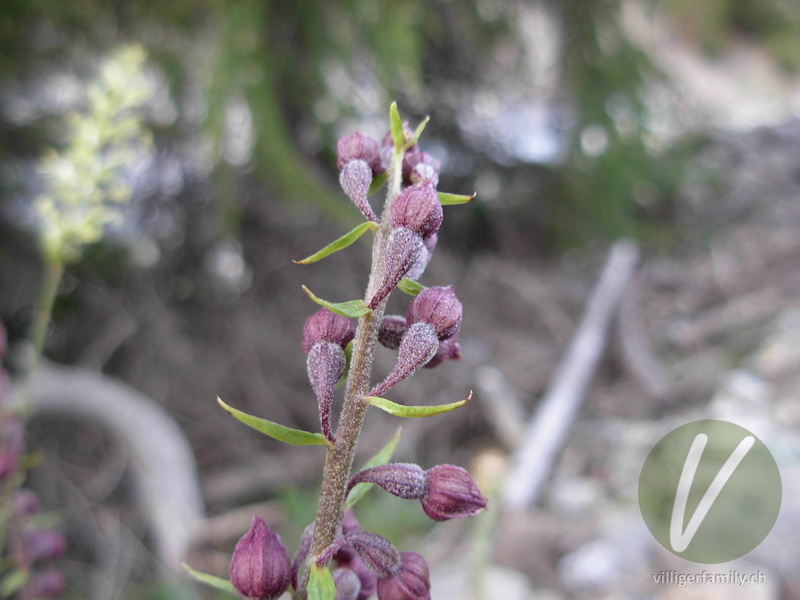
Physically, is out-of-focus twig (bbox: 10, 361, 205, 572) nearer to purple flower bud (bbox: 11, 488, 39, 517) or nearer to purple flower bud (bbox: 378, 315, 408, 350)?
purple flower bud (bbox: 11, 488, 39, 517)

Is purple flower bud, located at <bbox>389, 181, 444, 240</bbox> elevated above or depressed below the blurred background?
above

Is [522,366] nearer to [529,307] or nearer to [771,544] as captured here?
[529,307]

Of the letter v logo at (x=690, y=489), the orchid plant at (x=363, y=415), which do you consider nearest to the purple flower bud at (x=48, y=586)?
the orchid plant at (x=363, y=415)

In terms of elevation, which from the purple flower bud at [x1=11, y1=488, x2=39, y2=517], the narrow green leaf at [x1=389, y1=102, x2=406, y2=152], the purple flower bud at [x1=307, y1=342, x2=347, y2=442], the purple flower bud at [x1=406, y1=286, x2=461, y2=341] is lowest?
the purple flower bud at [x1=11, y1=488, x2=39, y2=517]

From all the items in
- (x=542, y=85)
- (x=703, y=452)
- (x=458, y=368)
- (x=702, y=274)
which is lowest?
(x=458, y=368)

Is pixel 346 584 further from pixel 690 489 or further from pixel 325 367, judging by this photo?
pixel 690 489

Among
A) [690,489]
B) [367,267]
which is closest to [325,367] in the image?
[690,489]

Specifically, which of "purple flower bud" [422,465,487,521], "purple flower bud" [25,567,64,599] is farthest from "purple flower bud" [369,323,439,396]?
"purple flower bud" [25,567,64,599]

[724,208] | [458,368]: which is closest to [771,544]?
[458,368]
